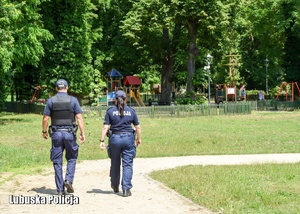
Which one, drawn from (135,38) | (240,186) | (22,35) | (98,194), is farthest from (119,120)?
(135,38)

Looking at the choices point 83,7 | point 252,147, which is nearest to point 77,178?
point 252,147

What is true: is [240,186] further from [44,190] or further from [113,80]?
[113,80]

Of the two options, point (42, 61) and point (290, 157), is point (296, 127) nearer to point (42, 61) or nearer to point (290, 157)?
A: point (290, 157)

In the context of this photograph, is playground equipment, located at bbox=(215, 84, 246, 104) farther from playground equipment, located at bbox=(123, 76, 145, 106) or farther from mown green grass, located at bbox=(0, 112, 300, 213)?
mown green grass, located at bbox=(0, 112, 300, 213)

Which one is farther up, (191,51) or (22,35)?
(191,51)

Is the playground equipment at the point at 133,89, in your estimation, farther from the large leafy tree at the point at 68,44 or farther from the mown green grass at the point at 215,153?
the mown green grass at the point at 215,153

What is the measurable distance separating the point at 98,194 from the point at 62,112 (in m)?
1.78

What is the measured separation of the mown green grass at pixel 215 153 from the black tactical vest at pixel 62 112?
2614 millimetres

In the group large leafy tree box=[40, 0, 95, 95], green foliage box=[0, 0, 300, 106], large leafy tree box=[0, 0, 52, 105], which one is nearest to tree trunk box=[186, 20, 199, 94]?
green foliage box=[0, 0, 300, 106]

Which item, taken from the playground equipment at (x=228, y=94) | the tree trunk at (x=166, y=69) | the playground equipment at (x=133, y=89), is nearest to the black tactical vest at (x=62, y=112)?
the playground equipment at (x=228, y=94)

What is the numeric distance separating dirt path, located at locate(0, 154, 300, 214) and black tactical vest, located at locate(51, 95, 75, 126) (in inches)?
56.4

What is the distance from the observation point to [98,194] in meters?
11.2

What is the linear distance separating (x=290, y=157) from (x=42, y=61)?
3373 centimetres

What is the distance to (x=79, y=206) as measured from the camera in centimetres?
989
